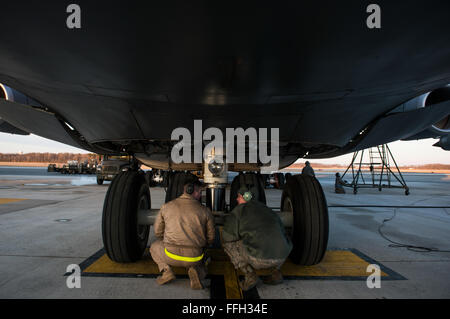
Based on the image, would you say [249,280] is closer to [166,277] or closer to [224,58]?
[166,277]

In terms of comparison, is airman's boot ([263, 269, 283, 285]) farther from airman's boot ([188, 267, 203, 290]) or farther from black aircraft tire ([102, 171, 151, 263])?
black aircraft tire ([102, 171, 151, 263])

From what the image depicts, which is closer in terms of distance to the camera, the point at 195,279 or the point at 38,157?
the point at 195,279

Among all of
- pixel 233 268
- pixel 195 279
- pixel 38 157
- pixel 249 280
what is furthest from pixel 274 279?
pixel 38 157

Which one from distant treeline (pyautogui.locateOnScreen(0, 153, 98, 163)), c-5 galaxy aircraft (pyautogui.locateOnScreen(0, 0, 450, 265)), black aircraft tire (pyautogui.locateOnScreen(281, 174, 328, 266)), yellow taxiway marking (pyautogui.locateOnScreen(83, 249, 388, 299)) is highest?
distant treeline (pyautogui.locateOnScreen(0, 153, 98, 163))

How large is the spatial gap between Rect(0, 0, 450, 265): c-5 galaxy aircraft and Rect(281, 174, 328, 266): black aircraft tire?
0.04 ft

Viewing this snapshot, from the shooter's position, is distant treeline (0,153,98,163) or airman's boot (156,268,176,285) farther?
distant treeline (0,153,98,163)

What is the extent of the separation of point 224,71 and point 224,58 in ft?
0.45

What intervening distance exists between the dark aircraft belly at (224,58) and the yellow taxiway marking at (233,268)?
160 cm

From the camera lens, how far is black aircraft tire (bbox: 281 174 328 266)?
294cm

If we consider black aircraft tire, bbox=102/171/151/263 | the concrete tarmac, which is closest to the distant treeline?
the concrete tarmac

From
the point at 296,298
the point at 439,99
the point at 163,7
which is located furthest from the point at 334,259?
the point at 163,7

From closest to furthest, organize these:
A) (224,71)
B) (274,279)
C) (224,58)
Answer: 1. (224,58)
2. (224,71)
3. (274,279)

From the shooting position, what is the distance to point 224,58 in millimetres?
1554
